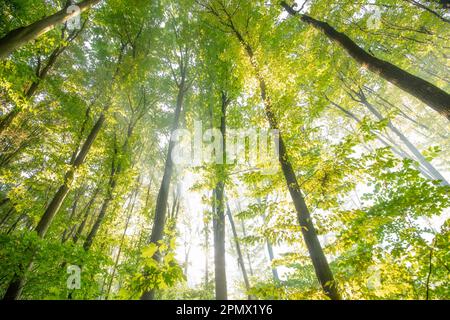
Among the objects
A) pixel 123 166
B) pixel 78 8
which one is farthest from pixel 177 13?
pixel 123 166

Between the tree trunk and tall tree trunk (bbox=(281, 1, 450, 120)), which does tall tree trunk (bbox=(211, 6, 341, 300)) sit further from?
the tree trunk

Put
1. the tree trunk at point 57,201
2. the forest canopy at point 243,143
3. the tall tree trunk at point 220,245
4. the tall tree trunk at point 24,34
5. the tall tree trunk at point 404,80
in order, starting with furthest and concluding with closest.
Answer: the tree trunk at point 57,201 < the tall tree trunk at point 220,245 < the tall tree trunk at point 24,34 < the tall tree trunk at point 404,80 < the forest canopy at point 243,143

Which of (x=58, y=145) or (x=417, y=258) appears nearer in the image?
(x=417, y=258)

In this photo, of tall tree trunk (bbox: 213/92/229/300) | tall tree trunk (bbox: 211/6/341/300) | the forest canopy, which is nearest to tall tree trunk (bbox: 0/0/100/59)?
the forest canopy

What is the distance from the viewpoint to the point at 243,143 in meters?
5.86

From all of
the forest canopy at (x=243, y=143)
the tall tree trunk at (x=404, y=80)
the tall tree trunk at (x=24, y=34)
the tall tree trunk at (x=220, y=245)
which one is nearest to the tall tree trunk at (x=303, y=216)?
the forest canopy at (x=243, y=143)

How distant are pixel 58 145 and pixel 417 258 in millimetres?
13585

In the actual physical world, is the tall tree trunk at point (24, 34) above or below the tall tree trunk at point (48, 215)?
above

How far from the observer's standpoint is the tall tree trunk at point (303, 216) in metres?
3.36

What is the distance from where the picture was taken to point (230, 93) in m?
7.34

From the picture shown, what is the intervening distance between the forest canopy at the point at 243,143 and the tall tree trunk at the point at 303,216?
3cm

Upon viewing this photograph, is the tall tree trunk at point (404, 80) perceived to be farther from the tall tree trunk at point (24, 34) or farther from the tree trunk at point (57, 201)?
the tree trunk at point (57, 201)

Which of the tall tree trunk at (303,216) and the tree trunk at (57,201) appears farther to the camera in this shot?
the tree trunk at (57,201)
